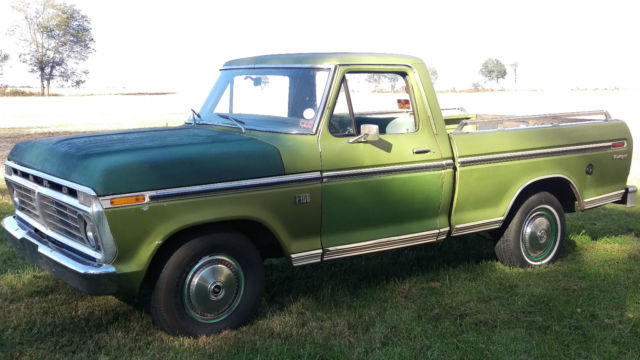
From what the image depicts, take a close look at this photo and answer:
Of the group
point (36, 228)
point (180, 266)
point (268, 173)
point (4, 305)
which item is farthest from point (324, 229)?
point (4, 305)

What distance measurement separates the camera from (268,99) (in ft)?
16.7

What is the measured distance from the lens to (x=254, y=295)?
14.7 feet

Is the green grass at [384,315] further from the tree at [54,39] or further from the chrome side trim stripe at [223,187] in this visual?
the tree at [54,39]

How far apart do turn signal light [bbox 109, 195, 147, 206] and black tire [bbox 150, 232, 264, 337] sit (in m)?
0.46

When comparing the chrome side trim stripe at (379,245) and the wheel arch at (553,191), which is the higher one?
the wheel arch at (553,191)

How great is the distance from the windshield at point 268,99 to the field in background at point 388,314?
141 centimetres

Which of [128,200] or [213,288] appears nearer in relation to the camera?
[128,200]

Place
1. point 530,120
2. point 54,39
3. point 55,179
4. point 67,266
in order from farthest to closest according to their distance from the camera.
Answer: point 54,39 < point 530,120 < point 55,179 < point 67,266

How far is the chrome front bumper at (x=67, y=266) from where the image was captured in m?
3.83

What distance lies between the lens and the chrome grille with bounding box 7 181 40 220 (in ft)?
14.7

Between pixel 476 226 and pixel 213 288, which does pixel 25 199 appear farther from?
pixel 476 226

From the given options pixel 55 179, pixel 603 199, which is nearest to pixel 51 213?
pixel 55 179

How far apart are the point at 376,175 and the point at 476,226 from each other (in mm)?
1201

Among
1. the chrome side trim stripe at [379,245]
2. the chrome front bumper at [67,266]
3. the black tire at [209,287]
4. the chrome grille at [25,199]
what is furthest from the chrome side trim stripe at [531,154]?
the chrome grille at [25,199]
